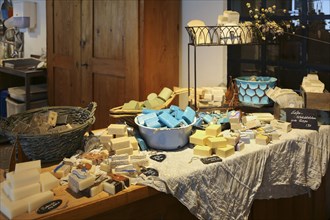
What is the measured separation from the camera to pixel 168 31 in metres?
2.57

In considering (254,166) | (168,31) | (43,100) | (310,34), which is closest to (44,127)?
(254,166)

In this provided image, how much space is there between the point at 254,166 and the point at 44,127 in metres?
0.84

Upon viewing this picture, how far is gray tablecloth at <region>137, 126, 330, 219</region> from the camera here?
1.32 m

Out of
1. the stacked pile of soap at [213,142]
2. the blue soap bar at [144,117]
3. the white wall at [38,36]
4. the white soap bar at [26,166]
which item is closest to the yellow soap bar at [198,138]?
the stacked pile of soap at [213,142]

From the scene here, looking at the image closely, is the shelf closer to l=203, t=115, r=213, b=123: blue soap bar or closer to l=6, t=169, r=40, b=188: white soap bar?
l=203, t=115, r=213, b=123: blue soap bar

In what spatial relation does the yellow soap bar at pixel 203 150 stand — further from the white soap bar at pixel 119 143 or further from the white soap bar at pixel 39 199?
the white soap bar at pixel 39 199

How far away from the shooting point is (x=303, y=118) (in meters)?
1.79

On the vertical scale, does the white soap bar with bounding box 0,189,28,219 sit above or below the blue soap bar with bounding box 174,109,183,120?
below

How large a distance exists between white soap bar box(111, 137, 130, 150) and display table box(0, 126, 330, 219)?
13cm

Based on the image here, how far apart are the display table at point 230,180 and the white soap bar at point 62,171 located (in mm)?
70

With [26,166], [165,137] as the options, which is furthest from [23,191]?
[165,137]

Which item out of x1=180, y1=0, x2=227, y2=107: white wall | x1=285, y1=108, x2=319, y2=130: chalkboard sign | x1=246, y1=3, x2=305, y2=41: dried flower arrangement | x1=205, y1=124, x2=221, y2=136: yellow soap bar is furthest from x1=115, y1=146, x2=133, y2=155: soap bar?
x1=180, y1=0, x2=227, y2=107: white wall

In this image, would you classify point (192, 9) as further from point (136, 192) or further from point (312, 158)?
point (136, 192)

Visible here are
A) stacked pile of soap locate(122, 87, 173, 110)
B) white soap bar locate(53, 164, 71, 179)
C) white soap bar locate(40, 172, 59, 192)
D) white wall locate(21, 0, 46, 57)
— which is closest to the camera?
white soap bar locate(40, 172, 59, 192)
